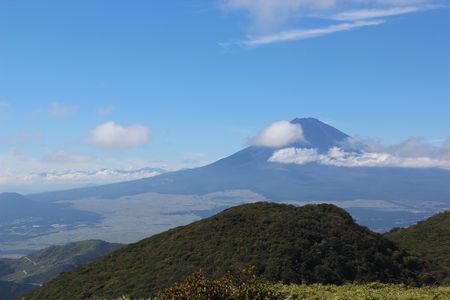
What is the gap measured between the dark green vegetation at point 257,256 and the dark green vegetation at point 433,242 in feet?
8.87

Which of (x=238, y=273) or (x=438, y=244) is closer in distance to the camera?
(x=238, y=273)

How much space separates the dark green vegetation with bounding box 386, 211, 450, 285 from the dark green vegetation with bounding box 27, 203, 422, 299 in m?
2.70

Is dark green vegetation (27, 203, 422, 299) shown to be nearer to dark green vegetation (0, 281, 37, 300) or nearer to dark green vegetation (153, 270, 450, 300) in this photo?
dark green vegetation (153, 270, 450, 300)

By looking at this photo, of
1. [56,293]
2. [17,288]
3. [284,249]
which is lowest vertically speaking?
[17,288]

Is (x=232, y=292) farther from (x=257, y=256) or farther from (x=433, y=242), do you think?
(x=433, y=242)

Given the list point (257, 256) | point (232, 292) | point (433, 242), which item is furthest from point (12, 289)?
point (232, 292)

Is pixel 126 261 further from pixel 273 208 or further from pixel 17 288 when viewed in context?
pixel 17 288

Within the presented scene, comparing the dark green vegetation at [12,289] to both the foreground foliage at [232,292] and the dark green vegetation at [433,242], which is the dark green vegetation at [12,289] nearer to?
the dark green vegetation at [433,242]

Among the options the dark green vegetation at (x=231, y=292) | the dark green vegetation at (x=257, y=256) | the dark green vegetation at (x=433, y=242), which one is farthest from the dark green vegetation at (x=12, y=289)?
the dark green vegetation at (x=231, y=292)

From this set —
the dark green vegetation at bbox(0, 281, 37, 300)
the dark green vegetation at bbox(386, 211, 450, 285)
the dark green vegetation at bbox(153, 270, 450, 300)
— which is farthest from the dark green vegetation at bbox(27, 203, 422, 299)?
the dark green vegetation at bbox(0, 281, 37, 300)

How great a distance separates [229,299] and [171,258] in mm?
40120

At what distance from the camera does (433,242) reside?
225 feet

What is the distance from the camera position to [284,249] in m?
51.1

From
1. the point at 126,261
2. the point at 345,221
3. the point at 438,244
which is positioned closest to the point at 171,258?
the point at 126,261
